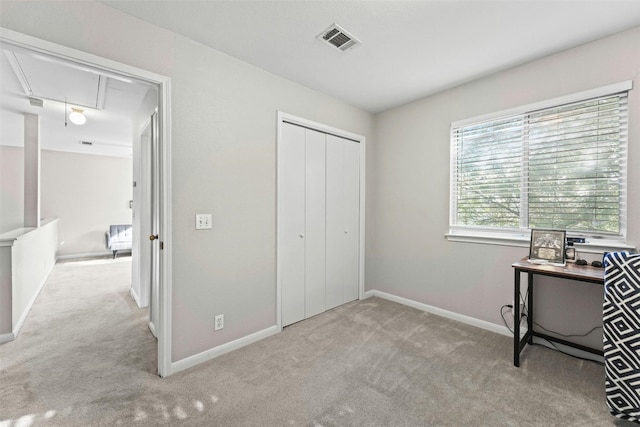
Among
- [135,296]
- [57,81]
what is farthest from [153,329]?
[57,81]

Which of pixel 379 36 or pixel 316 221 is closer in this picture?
pixel 379 36

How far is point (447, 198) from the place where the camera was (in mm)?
3014

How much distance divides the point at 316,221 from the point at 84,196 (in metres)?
6.69

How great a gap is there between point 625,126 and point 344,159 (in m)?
2.40

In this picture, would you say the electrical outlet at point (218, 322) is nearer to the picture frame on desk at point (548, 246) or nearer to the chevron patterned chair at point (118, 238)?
the picture frame on desk at point (548, 246)

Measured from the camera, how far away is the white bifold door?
2.77 m

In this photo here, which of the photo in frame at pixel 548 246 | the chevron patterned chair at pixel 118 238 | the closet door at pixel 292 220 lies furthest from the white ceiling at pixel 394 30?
the chevron patterned chair at pixel 118 238

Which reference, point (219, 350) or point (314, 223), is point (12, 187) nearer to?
point (219, 350)

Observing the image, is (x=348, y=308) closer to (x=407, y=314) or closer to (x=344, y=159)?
(x=407, y=314)

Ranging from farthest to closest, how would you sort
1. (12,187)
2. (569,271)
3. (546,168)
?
(12,187), (546,168), (569,271)

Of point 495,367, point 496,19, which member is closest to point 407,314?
point 495,367

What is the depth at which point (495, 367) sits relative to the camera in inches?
80.5

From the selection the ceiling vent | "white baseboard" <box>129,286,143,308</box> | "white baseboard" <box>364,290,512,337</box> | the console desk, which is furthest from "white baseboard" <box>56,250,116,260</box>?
the console desk

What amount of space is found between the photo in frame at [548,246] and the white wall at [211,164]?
226 centimetres
